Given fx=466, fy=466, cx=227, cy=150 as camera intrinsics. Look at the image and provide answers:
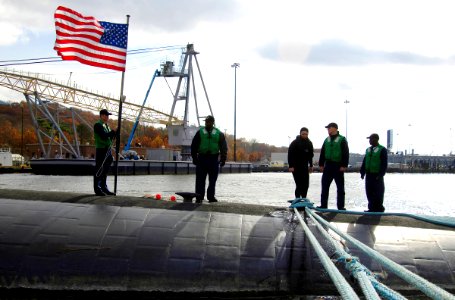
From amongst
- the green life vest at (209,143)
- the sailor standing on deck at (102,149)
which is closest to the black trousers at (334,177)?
the green life vest at (209,143)

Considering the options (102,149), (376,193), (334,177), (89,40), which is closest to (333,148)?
(334,177)

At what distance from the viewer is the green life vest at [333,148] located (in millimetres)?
10133

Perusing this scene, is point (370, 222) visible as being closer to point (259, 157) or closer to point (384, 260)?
point (384, 260)

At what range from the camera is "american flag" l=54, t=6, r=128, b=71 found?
9484 mm

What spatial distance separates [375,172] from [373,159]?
0.31 metres

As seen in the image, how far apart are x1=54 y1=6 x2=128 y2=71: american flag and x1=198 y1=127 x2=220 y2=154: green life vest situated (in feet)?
7.90

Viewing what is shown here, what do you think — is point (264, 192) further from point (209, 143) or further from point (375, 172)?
point (209, 143)

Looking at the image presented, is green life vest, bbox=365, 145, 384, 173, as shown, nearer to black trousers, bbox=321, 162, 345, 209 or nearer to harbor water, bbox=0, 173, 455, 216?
black trousers, bbox=321, 162, 345, 209

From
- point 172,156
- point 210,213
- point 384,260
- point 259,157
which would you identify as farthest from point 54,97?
point 259,157

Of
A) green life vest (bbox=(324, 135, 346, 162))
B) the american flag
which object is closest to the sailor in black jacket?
green life vest (bbox=(324, 135, 346, 162))

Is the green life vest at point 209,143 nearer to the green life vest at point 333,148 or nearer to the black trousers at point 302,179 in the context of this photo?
the black trousers at point 302,179

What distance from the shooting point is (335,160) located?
10.2m

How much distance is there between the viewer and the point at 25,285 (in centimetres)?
561

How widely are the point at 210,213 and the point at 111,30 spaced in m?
5.35
